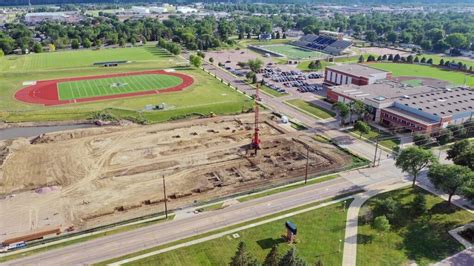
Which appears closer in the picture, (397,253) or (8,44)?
(397,253)

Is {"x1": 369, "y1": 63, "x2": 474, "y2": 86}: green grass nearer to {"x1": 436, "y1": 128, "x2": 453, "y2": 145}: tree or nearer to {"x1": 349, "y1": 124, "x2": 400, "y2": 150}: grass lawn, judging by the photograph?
{"x1": 436, "y1": 128, "x2": 453, "y2": 145}: tree

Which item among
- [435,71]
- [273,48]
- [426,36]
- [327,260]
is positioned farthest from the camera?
[426,36]

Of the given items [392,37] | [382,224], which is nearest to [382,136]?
[382,224]

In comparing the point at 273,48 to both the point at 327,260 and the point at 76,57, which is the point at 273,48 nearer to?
the point at 76,57

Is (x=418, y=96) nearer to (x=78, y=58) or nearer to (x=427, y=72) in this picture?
(x=427, y=72)

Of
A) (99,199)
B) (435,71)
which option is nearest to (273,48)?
(435,71)

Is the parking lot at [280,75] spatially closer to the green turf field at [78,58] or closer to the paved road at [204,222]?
the green turf field at [78,58]
